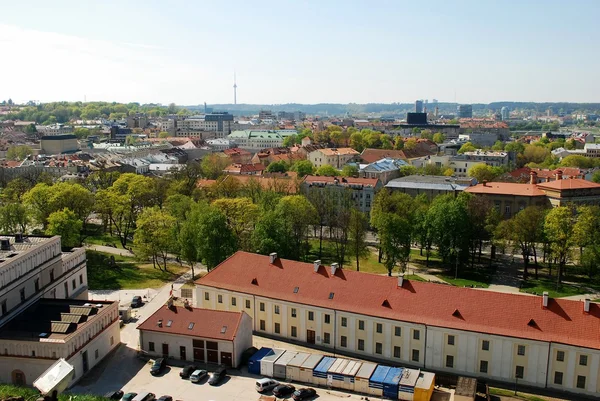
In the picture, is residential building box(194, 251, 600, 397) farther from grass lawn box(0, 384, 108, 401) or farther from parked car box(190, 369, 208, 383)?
grass lawn box(0, 384, 108, 401)

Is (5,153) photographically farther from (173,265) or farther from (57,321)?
(57,321)

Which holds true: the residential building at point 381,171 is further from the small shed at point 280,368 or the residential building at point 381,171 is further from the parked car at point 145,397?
the parked car at point 145,397

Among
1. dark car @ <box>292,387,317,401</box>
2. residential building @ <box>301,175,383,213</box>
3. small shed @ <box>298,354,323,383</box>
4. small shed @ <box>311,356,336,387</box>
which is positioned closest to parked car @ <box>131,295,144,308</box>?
small shed @ <box>298,354,323,383</box>

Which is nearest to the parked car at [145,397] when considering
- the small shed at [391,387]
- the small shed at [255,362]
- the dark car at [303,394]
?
the small shed at [255,362]

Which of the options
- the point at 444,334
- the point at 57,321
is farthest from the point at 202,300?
the point at 444,334

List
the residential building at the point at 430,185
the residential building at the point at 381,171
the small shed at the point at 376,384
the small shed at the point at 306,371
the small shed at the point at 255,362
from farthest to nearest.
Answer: the residential building at the point at 381,171 → the residential building at the point at 430,185 → the small shed at the point at 255,362 → the small shed at the point at 306,371 → the small shed at the point at 376,384

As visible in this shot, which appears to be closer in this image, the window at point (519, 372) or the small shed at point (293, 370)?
the window at point (519, 372)
